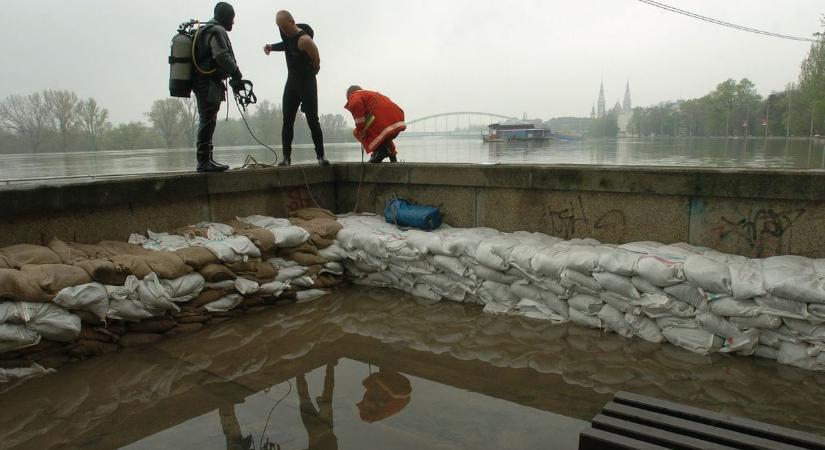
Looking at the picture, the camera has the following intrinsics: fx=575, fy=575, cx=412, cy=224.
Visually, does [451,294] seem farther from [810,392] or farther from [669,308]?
[810,392]

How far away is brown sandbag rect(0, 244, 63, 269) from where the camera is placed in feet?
12.0

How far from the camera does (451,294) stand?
503 centimetres

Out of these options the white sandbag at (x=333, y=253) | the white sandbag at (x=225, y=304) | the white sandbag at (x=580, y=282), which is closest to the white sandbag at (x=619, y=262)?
the white sandbag at (x=580, y=282)

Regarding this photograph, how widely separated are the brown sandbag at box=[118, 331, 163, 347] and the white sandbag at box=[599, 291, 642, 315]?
3.21 meters

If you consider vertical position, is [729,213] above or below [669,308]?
above

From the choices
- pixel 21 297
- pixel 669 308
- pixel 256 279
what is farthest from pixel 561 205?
pixel 21 297

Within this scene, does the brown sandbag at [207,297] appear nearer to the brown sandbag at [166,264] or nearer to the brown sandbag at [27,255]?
the brown sandbag at [166,264]

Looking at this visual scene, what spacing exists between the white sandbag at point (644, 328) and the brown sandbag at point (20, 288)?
3.75 meters

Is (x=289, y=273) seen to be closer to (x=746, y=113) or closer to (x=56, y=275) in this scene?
(x=56, y=275)

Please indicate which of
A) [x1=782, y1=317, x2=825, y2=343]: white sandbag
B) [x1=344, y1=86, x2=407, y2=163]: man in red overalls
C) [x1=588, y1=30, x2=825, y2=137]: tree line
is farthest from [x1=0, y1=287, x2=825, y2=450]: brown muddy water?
[x1=588, y1=30, x2=825, y2=137]: tree line

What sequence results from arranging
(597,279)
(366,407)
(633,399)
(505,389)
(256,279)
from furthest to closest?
1. (256,279)
2. (597,279)
3. (505,389)
4. (366,407)
5. (633,399)

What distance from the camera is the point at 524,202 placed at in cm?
525

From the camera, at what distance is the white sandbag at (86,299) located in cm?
349

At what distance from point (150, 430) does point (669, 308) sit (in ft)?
10.5
